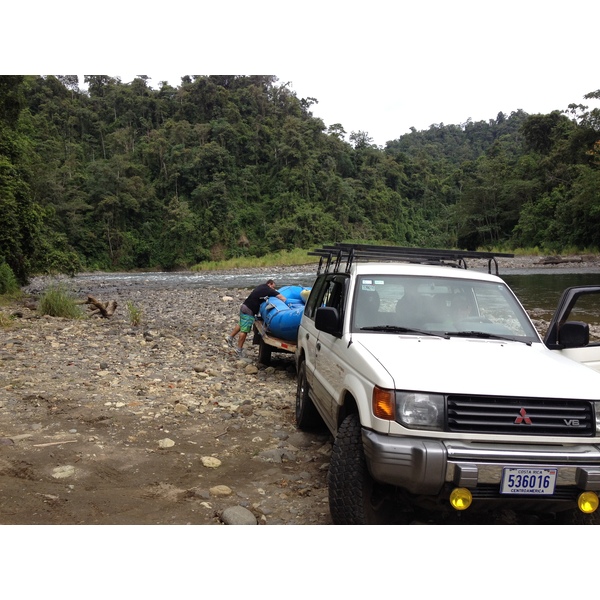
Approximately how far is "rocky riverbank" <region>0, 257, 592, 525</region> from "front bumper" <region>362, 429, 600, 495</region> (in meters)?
1.05

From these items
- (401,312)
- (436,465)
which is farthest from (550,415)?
(401,312)

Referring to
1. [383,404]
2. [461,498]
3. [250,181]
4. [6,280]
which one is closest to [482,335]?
[383,404]

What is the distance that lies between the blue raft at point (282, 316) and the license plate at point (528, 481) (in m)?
5.07

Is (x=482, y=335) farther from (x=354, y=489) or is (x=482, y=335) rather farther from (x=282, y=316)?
(x=282, y=316)

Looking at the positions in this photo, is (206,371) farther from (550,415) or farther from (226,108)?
(226,108)

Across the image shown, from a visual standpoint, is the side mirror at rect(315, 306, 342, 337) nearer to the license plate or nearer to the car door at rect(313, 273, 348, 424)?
the car door at rect(313, 273, 348, 424)

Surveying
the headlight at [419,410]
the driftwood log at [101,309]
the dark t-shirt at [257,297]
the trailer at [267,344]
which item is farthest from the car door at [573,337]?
the driftwood log at [101,309]

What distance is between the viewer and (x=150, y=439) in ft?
17.4

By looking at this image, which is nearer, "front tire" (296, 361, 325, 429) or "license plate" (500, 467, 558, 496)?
"license plate" (500, 467, 558, 496)

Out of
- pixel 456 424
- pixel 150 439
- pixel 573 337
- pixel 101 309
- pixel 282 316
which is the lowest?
pixel 101 309

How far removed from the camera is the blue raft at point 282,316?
8188mm

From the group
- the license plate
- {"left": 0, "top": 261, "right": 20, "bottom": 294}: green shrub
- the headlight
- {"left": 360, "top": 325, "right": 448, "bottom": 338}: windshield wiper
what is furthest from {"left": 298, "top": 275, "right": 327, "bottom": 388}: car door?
{"left": 0, "top": 261, "right": 20, "bottom": 294}: green shrub

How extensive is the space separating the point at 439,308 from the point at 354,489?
1.80 m

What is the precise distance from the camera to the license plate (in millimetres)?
2918
